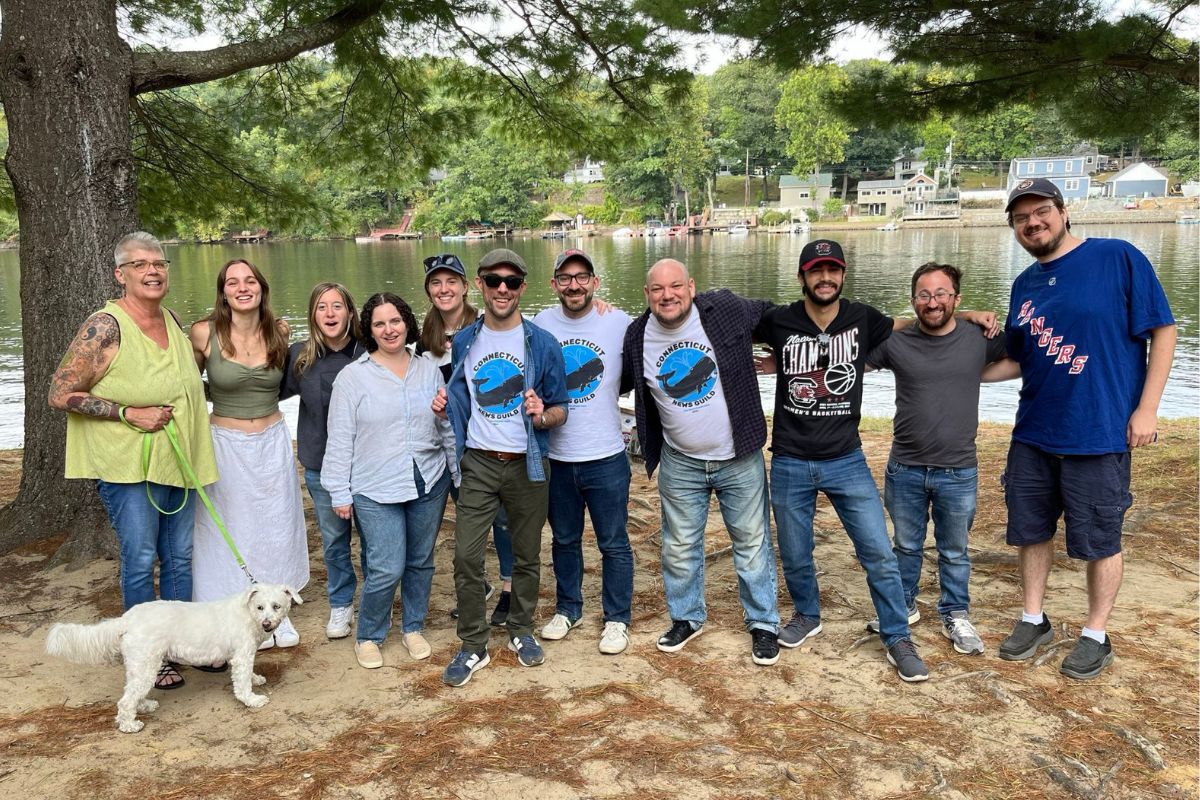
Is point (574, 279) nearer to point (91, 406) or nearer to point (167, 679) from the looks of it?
point (91, 406)

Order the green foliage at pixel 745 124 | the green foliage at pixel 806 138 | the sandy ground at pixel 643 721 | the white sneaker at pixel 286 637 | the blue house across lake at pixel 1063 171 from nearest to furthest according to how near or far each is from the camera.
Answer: the sandy ground at pixel 643 721, the white sneaker at pixel 286 637, the blue house across lake at pixel 1063 171, the green foliage at pixel 806 138, the green foliage at pixel 745 124

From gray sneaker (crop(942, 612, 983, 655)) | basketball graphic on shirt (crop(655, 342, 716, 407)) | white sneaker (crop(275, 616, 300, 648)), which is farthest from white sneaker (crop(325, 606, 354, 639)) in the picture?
gray sneaker (crop(942, 612, 983, 655))

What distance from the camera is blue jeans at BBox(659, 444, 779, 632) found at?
353cm

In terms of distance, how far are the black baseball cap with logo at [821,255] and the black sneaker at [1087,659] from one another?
1874 mm

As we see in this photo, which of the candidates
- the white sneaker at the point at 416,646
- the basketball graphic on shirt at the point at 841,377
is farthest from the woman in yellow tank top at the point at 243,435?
the basketball graphic on shirt at the point at 841,377

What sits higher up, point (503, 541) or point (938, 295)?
point (938, 295)

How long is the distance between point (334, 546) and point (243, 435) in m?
0.68

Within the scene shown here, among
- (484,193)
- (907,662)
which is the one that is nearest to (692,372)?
(907,662)

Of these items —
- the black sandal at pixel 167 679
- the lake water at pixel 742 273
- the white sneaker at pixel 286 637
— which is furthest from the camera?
the lake water at pixel 742 273

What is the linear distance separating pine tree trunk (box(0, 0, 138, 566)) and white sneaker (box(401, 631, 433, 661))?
7.38ft

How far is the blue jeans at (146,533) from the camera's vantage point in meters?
3.23

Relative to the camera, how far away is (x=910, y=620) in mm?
3797

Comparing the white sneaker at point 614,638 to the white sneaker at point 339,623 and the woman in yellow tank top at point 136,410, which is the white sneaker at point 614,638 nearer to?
the white sneaker at point 339,623

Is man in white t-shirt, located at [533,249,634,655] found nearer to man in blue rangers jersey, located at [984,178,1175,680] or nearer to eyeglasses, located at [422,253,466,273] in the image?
eyeglasses, located at [422,253,466,273]
